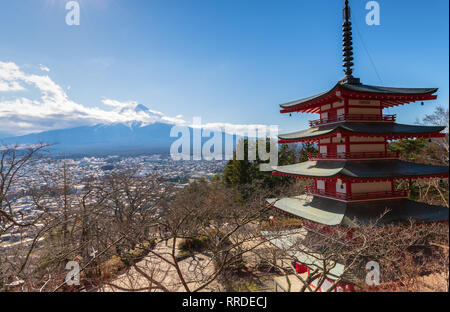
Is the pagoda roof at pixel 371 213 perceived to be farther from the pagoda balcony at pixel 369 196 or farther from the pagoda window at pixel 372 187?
the pagoda window at pixel 372 187

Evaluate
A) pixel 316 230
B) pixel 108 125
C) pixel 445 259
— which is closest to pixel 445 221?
pixel 445 259

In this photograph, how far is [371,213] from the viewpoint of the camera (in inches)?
343

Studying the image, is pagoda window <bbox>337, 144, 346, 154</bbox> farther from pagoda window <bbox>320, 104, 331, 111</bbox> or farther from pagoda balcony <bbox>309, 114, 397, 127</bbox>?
pagoda window <bbox>320, 104, 331, 111</bbox>

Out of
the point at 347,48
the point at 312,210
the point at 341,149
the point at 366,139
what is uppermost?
the point at 347,48

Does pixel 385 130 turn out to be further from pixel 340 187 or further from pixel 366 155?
pixel 340 187

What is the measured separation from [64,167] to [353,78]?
1661 centimetres

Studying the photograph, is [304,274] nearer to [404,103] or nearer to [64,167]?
[404,103]

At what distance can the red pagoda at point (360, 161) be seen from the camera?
28.3 feet

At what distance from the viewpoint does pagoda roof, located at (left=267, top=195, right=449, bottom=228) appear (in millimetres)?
8109

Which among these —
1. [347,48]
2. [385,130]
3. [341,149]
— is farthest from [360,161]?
[347,48]

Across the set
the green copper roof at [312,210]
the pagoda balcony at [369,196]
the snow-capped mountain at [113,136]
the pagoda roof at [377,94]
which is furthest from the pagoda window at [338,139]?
the snow-capped mountain at [113,136]

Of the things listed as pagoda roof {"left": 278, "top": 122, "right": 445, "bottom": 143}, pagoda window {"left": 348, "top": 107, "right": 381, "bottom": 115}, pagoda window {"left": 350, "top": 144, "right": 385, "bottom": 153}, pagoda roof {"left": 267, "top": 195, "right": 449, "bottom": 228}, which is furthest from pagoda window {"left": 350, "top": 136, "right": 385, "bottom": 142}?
pagoda roof {"left": 267, "top": 195, "right": 449, "bottom": 228}

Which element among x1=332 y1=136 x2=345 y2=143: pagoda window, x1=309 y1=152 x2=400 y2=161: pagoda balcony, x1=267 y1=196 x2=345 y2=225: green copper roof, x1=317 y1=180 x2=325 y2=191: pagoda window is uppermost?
x1=332 y1=136 x2=345 y2=143: pagoda window

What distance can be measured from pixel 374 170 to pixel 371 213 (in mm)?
1873
